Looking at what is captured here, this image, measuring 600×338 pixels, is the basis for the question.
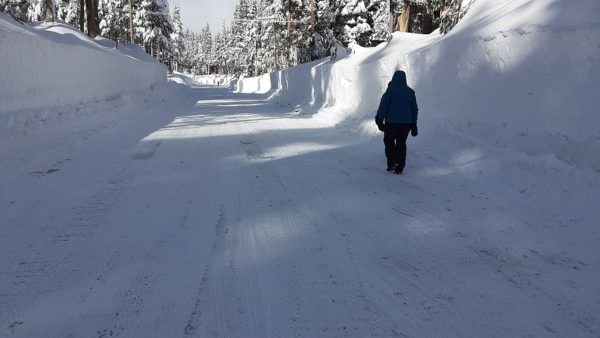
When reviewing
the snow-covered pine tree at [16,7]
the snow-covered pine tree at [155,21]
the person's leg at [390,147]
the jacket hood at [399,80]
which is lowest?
the person's leg at [390,147]

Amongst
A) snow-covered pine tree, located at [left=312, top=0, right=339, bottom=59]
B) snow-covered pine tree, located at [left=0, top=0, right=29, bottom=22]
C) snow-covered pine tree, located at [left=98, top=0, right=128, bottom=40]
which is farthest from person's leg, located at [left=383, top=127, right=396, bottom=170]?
snow-covered pine tree, located at [left=98, top=0, right=128, bottom=40]

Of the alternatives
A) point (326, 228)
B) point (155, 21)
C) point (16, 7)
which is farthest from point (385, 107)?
point (155, 21)

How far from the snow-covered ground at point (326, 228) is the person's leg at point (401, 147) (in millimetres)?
390

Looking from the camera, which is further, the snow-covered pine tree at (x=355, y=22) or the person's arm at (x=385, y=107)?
the snow-covered pine tree at (x=355, y=22)

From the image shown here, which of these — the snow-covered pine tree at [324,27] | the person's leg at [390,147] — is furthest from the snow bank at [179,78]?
the person's leg at [390,147]

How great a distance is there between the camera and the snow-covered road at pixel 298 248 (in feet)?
9.37

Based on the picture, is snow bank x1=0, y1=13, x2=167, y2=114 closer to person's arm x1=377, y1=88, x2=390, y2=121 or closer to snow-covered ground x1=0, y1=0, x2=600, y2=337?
snow-covered ground x1=0, y1=0, x2=600, y2=337

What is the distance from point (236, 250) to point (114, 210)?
196 centimetres

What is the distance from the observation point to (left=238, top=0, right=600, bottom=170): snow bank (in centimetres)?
621

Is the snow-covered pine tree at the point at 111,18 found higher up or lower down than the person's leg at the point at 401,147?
higher up

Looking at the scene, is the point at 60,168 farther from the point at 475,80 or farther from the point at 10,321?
the point at 475,80

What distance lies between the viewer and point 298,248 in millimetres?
4016

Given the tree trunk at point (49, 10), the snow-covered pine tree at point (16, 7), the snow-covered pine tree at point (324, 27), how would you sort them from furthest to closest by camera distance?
the snow-covered pine tree at point (16, 7), the snow-covered pine tree at point (324, 27), the tree trunk at point (49, 10)

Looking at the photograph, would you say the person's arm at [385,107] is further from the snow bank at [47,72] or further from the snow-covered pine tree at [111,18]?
the snow-covered pine tree at [111,18]
